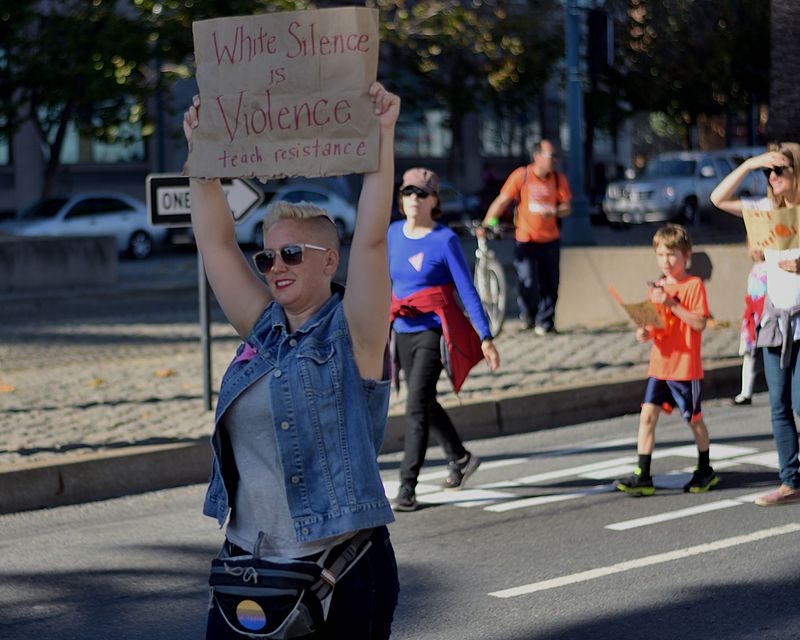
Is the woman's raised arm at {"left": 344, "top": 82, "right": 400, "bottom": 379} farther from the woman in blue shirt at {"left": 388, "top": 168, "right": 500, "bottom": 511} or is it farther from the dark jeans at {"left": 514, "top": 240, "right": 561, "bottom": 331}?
Result: the dark jeans at {"left": 514, "top": 240, "right": 561, "bottom": 331}

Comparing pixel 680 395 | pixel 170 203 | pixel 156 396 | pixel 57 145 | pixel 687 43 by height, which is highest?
pixel 687 43

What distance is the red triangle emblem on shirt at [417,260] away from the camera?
25.8ft

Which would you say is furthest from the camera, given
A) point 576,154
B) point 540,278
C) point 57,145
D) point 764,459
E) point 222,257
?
point 57,145

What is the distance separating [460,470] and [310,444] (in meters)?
4.87

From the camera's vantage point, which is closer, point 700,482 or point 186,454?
point 700,482

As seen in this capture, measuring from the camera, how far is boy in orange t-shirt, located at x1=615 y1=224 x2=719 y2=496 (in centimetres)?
780

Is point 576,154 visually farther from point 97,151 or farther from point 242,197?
point 97,151

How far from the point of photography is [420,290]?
310 inches

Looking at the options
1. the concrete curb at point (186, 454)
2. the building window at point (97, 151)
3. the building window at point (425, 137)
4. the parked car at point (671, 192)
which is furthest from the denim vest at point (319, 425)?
the building window at point (425, 137)

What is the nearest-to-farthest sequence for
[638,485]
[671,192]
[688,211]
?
[638,485] < [671,192] < [688,211]

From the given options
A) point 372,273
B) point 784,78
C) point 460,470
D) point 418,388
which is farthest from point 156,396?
point 372,273

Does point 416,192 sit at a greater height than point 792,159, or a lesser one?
lesser

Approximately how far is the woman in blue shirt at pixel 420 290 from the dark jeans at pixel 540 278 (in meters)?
6.68

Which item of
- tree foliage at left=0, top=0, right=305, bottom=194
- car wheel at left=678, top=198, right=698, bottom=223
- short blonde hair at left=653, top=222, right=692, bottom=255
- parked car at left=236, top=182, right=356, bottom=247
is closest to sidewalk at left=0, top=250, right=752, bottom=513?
short blonde hair at left=653, top=222, right=692, bottom=255
